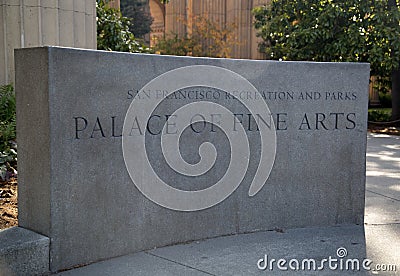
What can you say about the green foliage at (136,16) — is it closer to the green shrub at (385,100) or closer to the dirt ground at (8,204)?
the green shrub at (385,100)

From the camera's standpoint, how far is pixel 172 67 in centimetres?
453

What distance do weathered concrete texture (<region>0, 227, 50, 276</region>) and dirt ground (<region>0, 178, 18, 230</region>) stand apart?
710 mm

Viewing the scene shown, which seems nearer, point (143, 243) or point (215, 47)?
point (143, 243)

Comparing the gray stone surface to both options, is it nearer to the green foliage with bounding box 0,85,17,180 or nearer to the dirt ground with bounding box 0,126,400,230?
the dirt ground with bounding box 0,126,400,230

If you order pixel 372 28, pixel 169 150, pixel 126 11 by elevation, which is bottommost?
pixel 169 150

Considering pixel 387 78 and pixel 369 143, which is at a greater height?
pixel 387 78

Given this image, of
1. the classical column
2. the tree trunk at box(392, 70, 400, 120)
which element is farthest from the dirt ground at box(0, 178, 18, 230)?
the tree trunk at box(392, 70, 400, 120)

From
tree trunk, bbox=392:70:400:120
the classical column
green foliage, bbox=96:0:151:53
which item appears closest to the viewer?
the classical column

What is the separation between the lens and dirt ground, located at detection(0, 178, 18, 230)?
4664 mm

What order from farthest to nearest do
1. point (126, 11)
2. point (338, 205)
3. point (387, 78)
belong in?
point (126, 11)
point (387, 78)
point (338, 205)

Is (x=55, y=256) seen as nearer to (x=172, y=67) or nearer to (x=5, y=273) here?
(x=5, y=273)

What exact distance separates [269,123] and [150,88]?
1.25 metres

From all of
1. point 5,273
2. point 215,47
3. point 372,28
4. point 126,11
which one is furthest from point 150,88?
point 126,11

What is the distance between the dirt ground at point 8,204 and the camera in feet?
15.3
